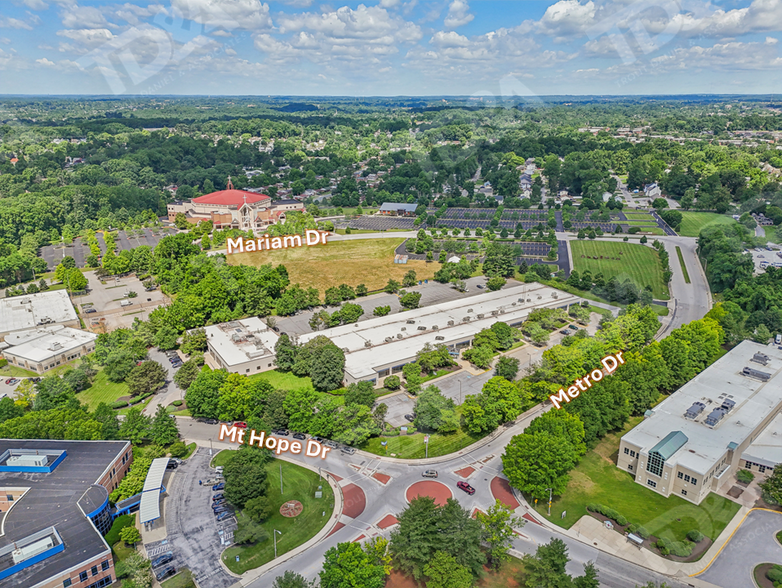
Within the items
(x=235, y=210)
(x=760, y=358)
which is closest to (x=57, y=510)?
(x=760, y=358)

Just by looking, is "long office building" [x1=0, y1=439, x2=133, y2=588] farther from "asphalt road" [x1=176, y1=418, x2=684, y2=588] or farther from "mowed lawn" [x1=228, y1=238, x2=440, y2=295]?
"mowed lawn" [x1=228, y1=238, x2=440, y2=295]

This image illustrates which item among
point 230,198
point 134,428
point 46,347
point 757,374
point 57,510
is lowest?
point 757,374

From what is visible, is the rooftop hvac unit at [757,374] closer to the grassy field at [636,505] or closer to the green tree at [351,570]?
the grassy field at [636,505]

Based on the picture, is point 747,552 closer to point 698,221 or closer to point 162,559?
point 162,559

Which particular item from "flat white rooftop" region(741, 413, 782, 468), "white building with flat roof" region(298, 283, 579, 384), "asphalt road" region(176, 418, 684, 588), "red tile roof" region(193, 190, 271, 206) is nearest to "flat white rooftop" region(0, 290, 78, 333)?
"asphalt road" region(176, 418, 684, 588)

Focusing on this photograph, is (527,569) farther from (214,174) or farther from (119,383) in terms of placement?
(214,174)
